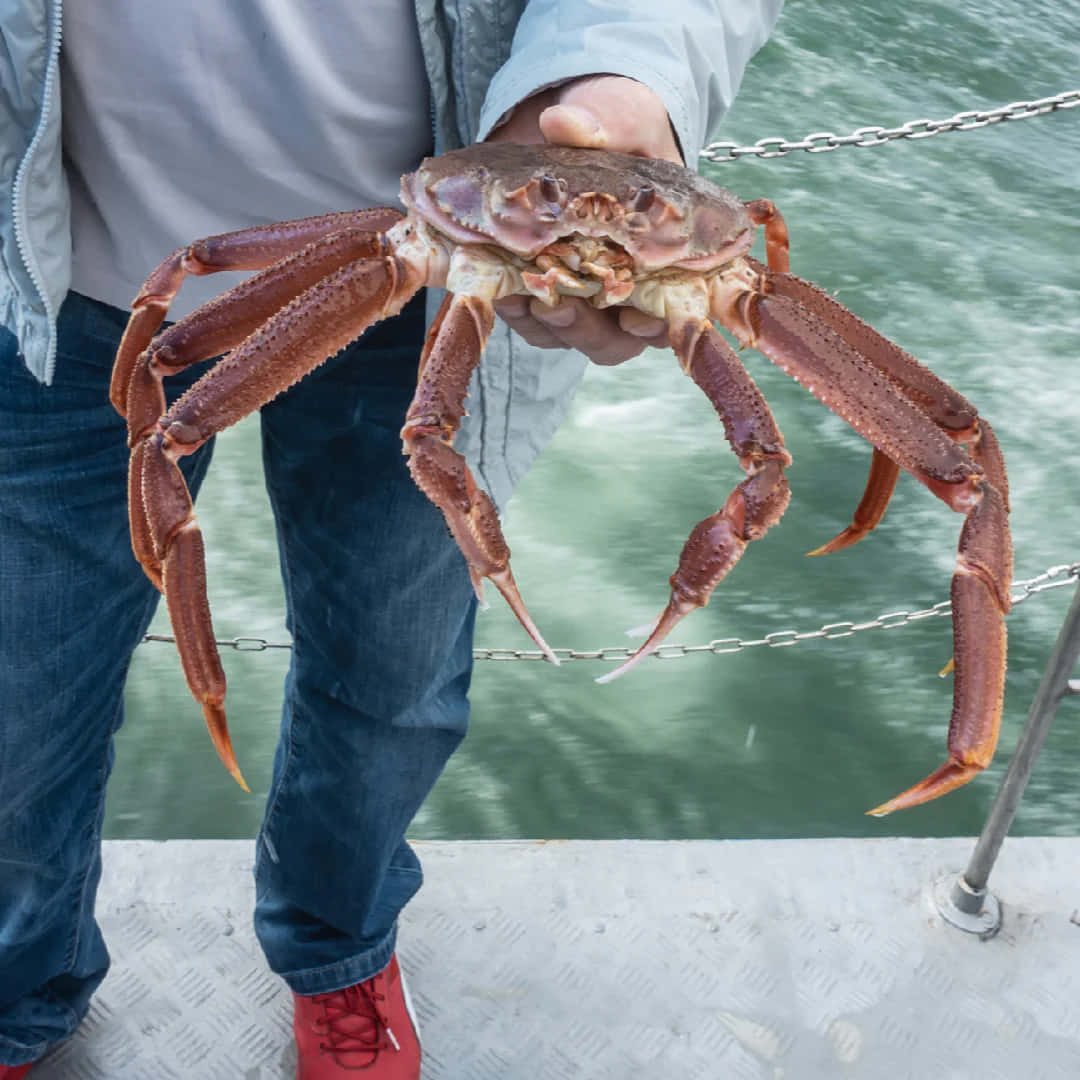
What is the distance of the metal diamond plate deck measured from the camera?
1.58 meters

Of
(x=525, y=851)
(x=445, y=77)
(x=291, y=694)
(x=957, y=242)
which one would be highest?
(x=445, y=77)

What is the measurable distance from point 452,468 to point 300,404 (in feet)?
1.34

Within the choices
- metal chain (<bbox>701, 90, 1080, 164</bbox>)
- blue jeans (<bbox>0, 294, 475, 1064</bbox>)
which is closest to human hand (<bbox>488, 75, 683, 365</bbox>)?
blue jeans (<bbox>0, 294, 475, 1064</bbox>)

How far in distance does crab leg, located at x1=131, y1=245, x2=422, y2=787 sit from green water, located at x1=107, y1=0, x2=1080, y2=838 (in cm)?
37

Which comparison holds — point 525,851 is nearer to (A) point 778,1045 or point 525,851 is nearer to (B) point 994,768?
(A) point 778,1045

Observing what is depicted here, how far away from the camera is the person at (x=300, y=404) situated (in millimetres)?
1027

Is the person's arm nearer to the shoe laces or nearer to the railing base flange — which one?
the shoe laces

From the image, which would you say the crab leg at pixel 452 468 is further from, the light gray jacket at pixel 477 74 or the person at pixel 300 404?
the light gray jacket at pixel 477 74

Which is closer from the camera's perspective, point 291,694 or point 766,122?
point 291,694

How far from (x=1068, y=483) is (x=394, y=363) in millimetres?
3201

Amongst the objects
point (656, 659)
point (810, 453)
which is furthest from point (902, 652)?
point (810, 453)

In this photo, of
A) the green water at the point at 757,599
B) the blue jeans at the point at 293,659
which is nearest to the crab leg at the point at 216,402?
the blue jeans at the point at 293,659

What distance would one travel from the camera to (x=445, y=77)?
1.07 metres

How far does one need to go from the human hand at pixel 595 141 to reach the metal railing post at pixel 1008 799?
842 millimetres
